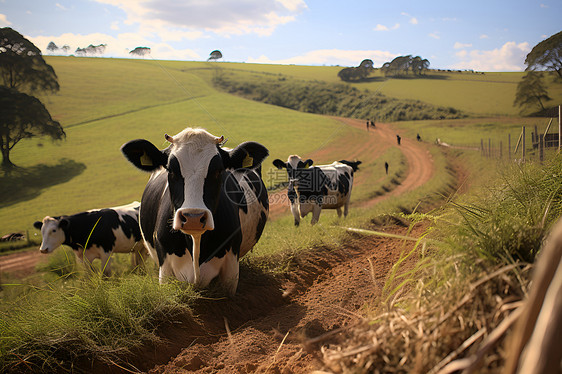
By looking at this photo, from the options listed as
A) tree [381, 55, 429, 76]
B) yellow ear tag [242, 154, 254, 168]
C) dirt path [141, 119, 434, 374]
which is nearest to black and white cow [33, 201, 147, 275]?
dirt path [141, 119, 434, 374]

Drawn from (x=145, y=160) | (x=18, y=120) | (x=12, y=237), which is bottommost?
(x=12, y=237)

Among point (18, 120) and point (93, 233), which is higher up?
point (18, 120)

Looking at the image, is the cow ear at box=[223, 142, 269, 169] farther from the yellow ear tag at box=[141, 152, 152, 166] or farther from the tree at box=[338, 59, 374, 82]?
the tree at box=[338, 59, 374, 82]

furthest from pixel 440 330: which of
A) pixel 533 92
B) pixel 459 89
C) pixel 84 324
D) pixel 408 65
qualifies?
pixel 408 65

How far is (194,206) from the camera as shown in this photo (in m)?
3.57

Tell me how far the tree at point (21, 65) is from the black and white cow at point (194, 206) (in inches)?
1296

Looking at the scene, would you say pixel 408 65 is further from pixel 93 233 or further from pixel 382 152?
pixel 93 233

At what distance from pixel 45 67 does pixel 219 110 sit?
1853 cm

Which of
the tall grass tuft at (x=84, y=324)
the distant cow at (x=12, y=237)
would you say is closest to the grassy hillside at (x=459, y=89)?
the tall grass tuft at (x=84, y=324)

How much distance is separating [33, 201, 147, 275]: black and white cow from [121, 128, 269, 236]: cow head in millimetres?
5585

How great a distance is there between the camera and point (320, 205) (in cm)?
1184

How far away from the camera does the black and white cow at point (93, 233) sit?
361 inches

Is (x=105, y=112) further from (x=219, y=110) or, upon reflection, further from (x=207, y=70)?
(x=207, y=70)

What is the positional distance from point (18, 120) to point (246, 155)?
2977 cm
